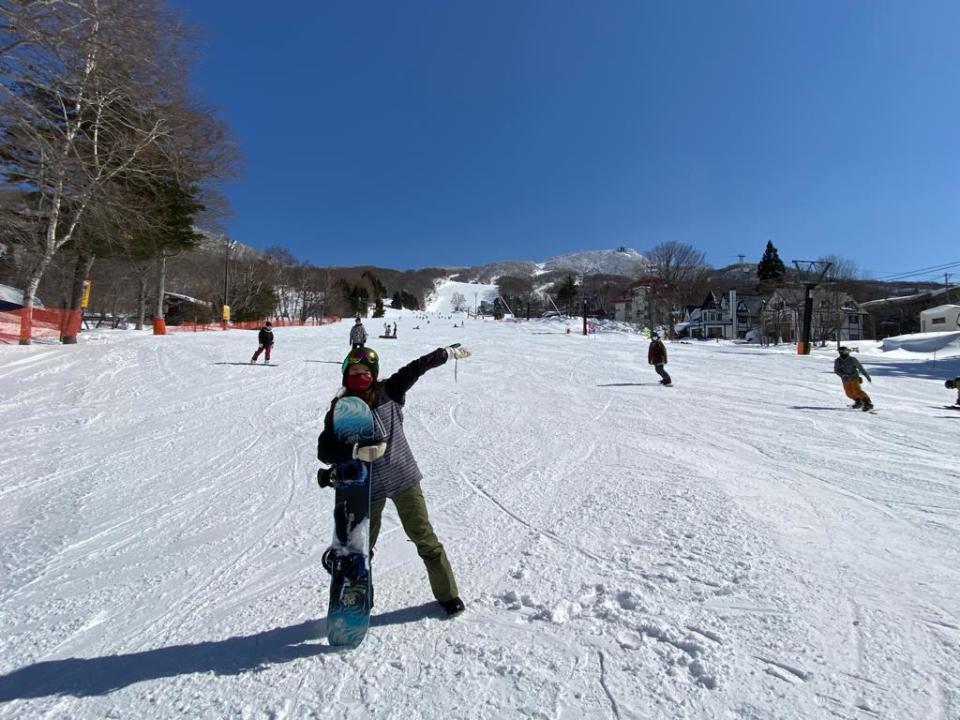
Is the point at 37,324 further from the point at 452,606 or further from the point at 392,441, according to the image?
the point at 452,606

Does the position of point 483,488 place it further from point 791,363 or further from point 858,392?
point 791,363

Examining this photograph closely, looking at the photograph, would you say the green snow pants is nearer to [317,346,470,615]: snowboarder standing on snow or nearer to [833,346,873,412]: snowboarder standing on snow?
[317,346,470,615]: snowboarder standing on snow

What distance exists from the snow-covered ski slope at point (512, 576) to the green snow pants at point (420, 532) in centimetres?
25

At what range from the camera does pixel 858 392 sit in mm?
11336

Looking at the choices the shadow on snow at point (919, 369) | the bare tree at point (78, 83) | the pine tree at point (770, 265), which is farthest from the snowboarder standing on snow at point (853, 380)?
the pine tree at point (770, 265)

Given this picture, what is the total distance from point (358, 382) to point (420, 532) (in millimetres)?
992

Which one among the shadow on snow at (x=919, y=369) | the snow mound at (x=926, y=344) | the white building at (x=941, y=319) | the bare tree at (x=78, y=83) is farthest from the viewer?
the white building at (x=941, y=319)

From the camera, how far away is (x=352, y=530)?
2900 millimetres

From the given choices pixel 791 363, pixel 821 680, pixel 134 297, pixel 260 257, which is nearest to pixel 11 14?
pixel 821 680

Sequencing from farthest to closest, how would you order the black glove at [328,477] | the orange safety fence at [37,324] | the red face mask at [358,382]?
the orange safety fence at [37,324] < the red face mask at [358,382] < the black glove at [328,477]

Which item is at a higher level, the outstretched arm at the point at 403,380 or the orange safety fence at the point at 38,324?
the orange safety fence at the point at 38,324

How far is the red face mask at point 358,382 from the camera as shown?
298 centimetres

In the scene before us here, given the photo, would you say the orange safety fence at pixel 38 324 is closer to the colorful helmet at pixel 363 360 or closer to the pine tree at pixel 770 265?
the colorful helmet at pixel 363 360

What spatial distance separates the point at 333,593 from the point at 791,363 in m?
23.3
